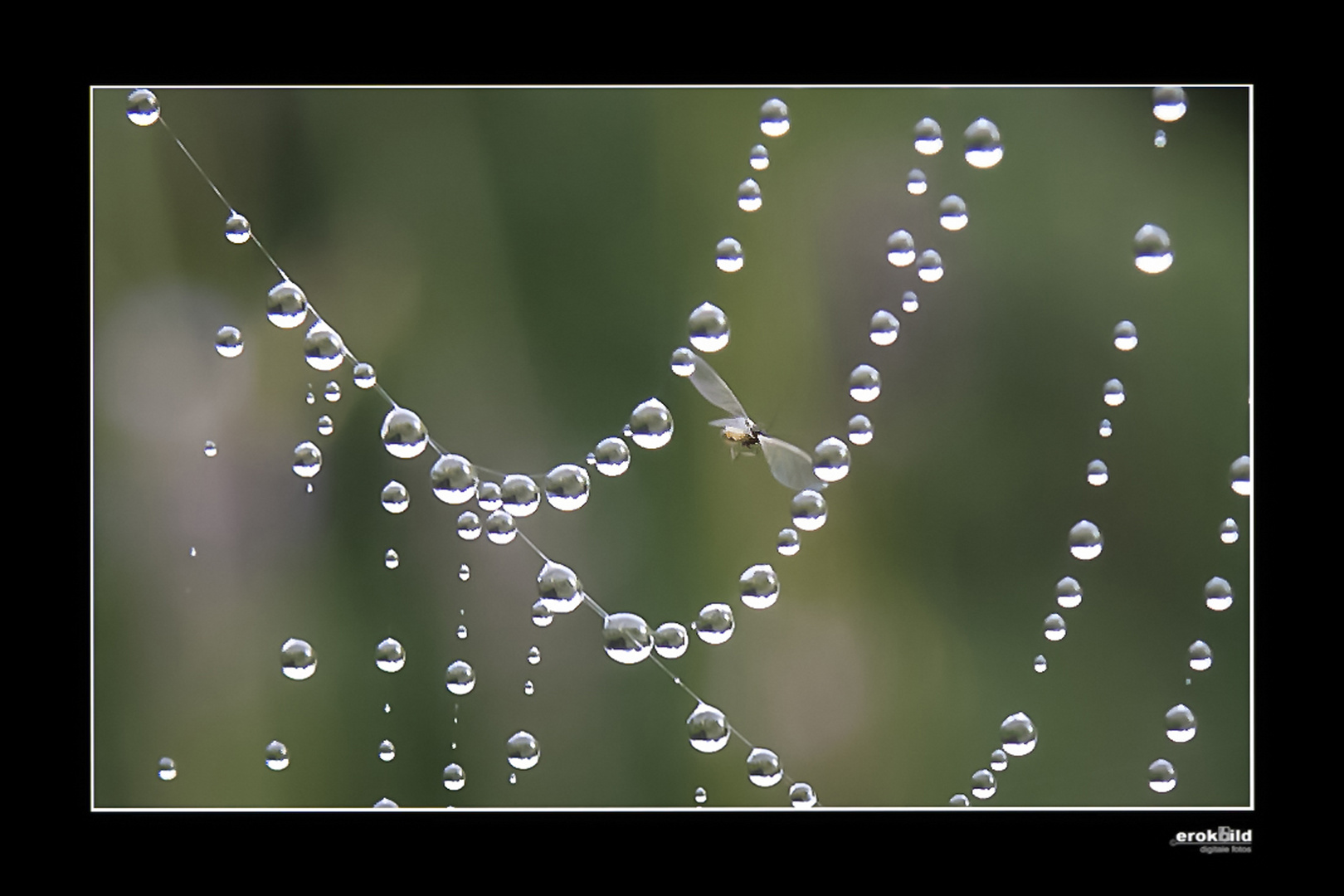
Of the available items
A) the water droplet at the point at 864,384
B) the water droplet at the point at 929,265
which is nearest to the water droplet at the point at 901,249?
the water droplet at the point at 929,265

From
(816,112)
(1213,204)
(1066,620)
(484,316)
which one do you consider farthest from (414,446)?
(1213,204)

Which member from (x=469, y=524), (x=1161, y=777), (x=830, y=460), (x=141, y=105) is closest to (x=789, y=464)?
(x=830, y=460)

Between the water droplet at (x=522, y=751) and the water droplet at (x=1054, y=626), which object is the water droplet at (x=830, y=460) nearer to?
the water droplet at (x=1054, y=626)

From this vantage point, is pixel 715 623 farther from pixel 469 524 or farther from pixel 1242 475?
pixel 1242 475

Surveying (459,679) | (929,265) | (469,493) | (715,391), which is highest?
(929,265)

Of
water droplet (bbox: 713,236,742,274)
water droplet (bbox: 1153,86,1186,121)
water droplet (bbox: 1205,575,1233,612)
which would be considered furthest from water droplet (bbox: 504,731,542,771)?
water droplet (bbox: 1153,86,1186,121)

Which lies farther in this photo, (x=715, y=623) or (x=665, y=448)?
(x=665, y=448)
